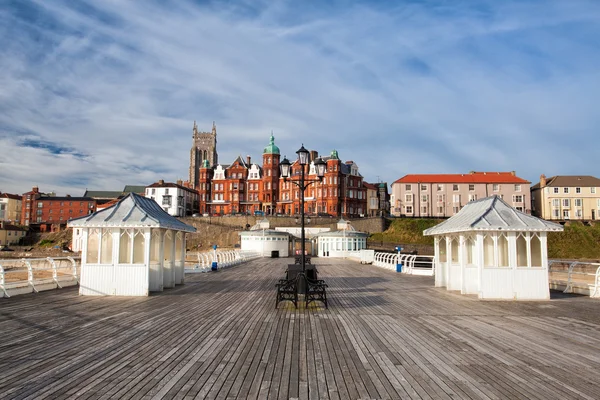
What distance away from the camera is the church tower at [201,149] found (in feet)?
480

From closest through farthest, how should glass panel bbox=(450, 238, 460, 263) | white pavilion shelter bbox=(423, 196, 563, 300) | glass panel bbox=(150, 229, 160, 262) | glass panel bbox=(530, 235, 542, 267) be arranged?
1. white pavilion shelter bbox=(423, 196, 563, 300)
2. glass panel bbox=(530, 235, 542, 267)
3. glass panel bbox=(150, 229, 160, 262)
4. glass panel bbox=(450, 238, 460, 263)

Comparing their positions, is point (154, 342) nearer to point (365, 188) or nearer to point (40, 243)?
point (365, 188)

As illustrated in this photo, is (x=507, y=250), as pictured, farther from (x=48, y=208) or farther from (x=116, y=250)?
(x=48, y=208)

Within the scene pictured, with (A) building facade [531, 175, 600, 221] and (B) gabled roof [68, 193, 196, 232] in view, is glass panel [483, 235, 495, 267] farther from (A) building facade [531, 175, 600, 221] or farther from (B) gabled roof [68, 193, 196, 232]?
(A) building facade [531, 175, 600, 221]

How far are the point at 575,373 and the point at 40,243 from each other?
10028cm

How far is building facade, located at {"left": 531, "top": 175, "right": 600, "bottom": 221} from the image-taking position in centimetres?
7094

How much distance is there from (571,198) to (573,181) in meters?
3.23

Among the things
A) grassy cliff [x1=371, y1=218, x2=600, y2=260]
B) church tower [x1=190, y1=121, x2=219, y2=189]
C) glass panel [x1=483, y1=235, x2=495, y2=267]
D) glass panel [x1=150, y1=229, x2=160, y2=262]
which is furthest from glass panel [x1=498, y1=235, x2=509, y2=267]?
church tower [x1=190, y1=121, x2=219, y2=189]

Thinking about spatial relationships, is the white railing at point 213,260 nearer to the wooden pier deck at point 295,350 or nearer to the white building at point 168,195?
the wooden pier deck at point 295,350

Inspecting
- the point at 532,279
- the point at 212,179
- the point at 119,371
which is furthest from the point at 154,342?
the point at 212,179

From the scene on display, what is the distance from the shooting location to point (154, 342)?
7562mm

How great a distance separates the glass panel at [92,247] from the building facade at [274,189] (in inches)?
2481

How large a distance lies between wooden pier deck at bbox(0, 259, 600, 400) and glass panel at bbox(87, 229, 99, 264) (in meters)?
1.69

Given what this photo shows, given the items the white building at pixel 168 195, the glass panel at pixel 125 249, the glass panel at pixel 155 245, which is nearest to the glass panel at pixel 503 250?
the glass panel at pixel 155 245
